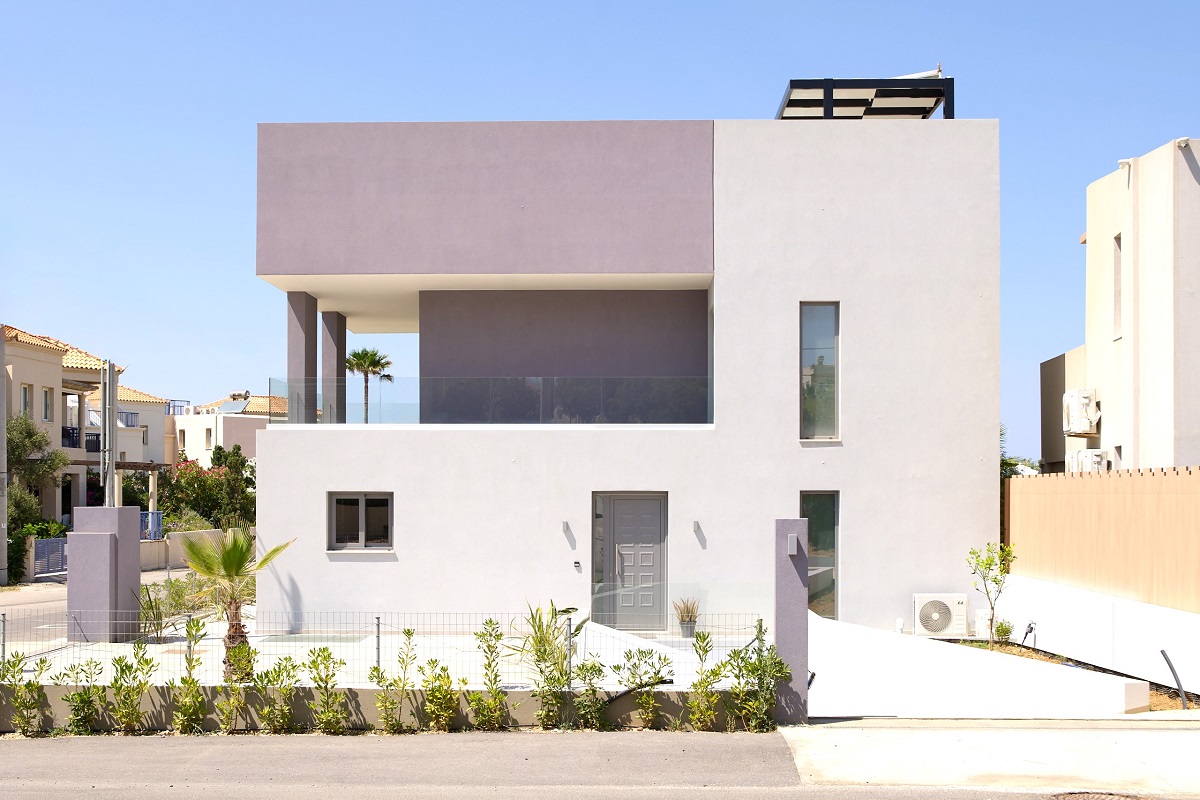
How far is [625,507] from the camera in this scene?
56.9 feet

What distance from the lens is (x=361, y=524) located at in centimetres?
1728

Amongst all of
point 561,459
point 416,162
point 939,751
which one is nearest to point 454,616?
point 561,459

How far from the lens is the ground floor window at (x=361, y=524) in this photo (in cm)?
1728

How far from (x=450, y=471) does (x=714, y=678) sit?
24.0 feet

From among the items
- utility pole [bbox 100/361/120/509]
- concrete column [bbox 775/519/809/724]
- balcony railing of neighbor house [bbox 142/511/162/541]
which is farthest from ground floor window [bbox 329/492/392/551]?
balcony railing of neighbor house [bbox 142/511/162/541]

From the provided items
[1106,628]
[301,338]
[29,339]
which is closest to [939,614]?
[1106,628]

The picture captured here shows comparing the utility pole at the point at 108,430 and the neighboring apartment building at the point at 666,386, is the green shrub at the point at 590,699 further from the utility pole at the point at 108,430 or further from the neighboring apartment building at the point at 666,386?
the utility pole at the point at 108,430

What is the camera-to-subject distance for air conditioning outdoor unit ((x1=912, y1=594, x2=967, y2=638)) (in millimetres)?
16781

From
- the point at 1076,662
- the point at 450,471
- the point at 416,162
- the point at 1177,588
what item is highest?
the point at 416,162

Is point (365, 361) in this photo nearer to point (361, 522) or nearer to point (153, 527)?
point (153, 527)

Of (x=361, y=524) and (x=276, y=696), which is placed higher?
(x=361, y=524)

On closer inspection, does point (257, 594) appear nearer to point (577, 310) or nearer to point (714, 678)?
point (577, 310)

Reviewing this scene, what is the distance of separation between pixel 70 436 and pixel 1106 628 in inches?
1542

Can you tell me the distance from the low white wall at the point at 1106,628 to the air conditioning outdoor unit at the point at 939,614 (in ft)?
2.28
